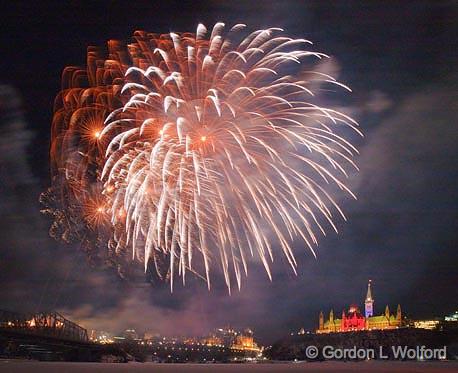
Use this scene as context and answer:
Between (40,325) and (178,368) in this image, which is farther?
(40,325)

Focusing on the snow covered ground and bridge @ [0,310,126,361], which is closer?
the snow covered ground

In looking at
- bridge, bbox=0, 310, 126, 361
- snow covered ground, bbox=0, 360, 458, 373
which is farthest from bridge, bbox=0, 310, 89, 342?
snow covered ground, bbox=0, 360, 458, 373

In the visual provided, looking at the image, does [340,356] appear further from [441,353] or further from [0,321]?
[0,321]

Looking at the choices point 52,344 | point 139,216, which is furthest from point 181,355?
point 139,216

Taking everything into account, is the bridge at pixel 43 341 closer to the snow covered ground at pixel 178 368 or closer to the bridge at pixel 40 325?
the bridge at pixel 40 325

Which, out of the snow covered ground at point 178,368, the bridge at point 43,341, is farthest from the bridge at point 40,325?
the snow covered ground at point 178,368

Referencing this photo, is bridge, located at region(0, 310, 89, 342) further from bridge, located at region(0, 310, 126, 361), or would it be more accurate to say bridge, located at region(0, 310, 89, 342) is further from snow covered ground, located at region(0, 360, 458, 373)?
snow covered ground, located at region(0, 360, 458, 373)

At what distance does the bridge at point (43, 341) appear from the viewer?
8269 cm

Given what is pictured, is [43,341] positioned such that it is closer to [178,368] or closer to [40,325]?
[40,325]

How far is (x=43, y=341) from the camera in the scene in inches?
3445

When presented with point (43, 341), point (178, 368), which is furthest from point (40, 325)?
point (178, 368)

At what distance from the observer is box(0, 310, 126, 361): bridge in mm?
82688

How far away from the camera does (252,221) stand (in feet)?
136

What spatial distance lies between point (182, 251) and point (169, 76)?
41.0 feet
